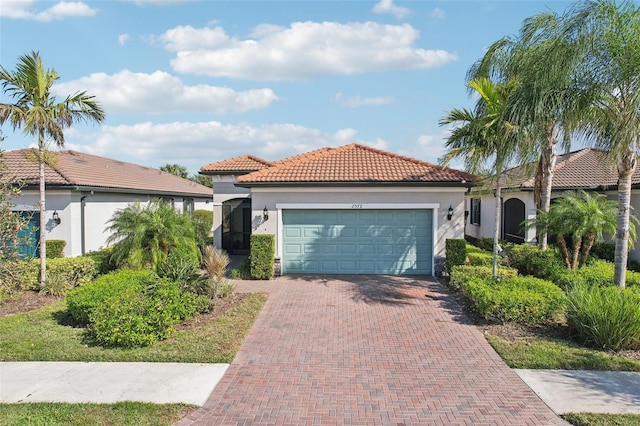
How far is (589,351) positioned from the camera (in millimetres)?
7195

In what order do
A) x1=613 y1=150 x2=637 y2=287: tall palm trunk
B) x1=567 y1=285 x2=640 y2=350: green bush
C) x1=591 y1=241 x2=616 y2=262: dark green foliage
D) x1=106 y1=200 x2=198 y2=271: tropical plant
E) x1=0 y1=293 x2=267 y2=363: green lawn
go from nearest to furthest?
x1=0 y1=293 x2=267 y2=363: green lawn < x1=567 y1=285 x2=640 y2=350: green bush < x1=613 y1=150 x2=637 y2=287: tall palm trunk < x1=106 y1=200 x2=198 y2=271: tropical plant < x1=591 y1=241 x2=616 y2=262: dark green foliage

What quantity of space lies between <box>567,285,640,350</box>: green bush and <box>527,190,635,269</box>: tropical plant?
3.78 meters

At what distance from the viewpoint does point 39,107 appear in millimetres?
10695

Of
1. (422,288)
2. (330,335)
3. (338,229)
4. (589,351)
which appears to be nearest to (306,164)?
(338,229)

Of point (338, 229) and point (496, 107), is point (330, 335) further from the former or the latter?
point (496, 107)

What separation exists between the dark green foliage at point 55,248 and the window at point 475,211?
20647 millimetres

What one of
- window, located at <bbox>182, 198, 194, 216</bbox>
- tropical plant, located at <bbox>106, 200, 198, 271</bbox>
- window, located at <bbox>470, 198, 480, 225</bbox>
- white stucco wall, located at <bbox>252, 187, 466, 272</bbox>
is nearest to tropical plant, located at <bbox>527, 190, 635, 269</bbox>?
white stucco wall, located at <bbox>252, 187, 466, 272</bbox>

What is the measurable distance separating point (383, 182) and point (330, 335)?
6.83 metres

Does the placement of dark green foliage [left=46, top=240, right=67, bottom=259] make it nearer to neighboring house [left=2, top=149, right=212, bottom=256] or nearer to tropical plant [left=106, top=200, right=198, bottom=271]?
neighboring house [left=2, top=149, right=212, bottom=256]

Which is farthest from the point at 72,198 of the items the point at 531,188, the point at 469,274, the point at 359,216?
the point at 531,188

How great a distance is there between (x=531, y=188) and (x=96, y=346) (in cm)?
1681

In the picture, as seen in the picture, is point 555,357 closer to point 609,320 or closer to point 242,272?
point 609,320

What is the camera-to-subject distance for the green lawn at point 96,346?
6.90 m

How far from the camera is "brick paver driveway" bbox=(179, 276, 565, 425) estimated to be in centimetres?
514
